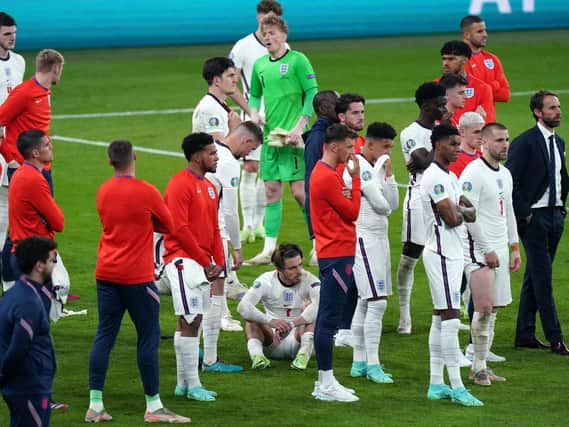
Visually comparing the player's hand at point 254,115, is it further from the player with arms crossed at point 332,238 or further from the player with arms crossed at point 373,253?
the player with arms crossed at point 332,238

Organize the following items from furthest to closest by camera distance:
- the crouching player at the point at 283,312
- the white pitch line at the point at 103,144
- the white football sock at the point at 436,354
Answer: the white pitch line at the point at 103,144 → the crouching player at the point at 283,312 → the white football sock at the point at 436,354

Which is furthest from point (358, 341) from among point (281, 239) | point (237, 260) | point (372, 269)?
point (281, 239)

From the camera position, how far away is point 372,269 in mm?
10703

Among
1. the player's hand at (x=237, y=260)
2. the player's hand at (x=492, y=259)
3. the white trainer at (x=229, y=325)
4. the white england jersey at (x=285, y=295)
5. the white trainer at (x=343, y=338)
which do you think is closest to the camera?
the player's hand at (x=492, y=259)

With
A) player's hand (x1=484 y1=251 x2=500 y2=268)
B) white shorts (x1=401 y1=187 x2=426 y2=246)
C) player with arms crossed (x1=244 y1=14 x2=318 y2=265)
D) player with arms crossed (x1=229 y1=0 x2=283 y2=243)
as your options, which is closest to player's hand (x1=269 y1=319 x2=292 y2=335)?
white shorts (x1=401 y1=187 x2=426 y2=246)

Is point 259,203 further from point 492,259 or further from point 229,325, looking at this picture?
point 492,259

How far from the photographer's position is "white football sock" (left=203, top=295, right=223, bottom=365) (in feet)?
35.1

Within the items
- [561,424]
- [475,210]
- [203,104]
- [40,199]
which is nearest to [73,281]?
[203,104]

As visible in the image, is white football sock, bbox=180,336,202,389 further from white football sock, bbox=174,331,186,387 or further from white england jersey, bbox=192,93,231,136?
white england jersey, bbox=192,93,231,136

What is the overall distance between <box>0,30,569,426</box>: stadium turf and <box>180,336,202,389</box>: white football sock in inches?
7.2

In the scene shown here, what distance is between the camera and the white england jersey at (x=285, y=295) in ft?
36.3

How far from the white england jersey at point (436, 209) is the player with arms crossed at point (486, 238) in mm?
515

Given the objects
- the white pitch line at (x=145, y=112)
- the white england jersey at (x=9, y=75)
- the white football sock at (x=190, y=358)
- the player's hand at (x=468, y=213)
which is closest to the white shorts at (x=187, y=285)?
the white football sock at (x=190, y=358)

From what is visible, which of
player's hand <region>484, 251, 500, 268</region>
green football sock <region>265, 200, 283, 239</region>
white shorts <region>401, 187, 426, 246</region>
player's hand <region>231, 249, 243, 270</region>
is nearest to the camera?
player's hand <region>484, 251, 500, 268</region>
